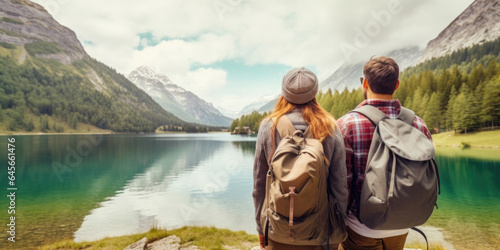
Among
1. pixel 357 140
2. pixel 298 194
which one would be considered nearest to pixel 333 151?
pixel 357 140

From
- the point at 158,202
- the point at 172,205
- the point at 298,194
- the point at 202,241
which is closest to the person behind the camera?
the point at 298,194

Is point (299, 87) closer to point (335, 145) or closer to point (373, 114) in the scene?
point (335, 145)

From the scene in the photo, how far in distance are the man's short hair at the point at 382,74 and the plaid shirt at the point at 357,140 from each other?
0.15 m

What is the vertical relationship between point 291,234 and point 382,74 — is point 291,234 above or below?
below

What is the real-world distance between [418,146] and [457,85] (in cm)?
9179

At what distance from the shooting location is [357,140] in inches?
126

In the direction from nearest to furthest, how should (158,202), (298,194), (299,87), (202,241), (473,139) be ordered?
(298,194), (299,87), (202,241), (158,202), (473,139)

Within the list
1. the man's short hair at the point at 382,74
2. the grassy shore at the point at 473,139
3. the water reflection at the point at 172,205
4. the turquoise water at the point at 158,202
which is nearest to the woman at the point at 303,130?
the man's short hair at the point at 382,74

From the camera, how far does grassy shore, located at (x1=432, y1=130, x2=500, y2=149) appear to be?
2094 inches

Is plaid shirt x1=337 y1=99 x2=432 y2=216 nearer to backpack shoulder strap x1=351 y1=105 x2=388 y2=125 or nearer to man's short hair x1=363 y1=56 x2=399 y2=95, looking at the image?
backpack shoulder strap x1=351 y1=105 x2=388 y2=125

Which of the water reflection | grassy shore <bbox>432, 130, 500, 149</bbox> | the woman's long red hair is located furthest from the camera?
grassy shore <bbox>432, 130, 500, 149</bbox>

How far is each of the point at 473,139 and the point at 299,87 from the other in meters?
71.4

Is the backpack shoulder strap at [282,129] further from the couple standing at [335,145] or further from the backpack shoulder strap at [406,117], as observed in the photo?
the backpack shoulder strap at [406,117]

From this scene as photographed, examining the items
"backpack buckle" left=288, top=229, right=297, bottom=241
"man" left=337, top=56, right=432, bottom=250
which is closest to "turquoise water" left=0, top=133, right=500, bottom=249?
"man" left=337, top=56, right=432, bottom=250
